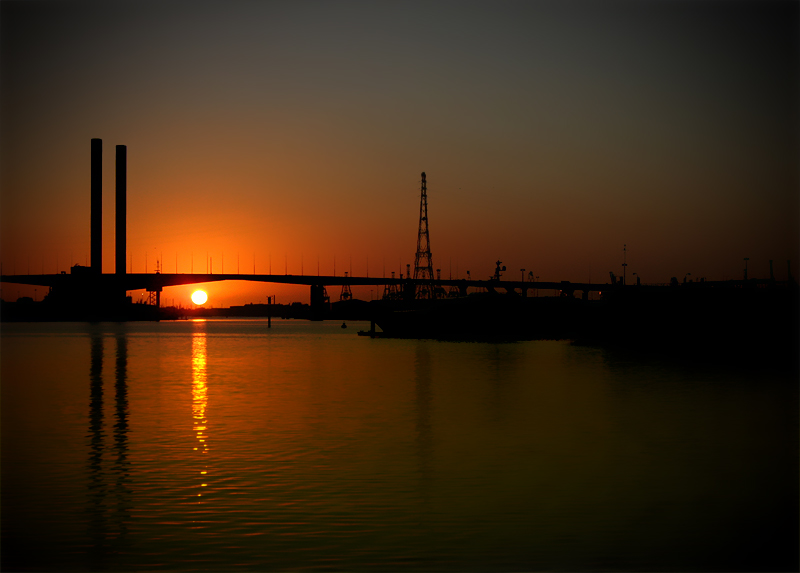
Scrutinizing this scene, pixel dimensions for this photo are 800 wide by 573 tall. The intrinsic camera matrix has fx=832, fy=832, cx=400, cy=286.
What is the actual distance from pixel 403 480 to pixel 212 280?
11606 centimetres

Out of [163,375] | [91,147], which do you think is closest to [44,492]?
[163,375]

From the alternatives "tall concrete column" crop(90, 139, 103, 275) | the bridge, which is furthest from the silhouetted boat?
"tall concrete column" crop(90, 139, 103, 275)

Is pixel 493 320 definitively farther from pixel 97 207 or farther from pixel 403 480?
pixel 97 207

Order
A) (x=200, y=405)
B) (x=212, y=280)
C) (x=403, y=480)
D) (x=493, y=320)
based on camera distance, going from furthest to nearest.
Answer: (x=212, y=280), (x=493, y=320), (x=200, y=405), (x=403, y=480)

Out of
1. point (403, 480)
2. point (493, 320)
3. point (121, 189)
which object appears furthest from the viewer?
point (121, 189)

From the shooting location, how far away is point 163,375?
3359cm

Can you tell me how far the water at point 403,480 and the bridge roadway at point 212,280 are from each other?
9657 centimetres

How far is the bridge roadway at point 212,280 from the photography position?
406 feet

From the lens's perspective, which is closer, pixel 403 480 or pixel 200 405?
pixel 403 480

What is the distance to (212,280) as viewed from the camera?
124 metres

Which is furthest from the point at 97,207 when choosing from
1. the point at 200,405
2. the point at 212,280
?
the point at 200,405

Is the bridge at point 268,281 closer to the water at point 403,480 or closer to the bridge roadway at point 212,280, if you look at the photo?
the bridge roadway at point 212,280

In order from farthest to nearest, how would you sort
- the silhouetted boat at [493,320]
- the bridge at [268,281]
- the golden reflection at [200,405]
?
the bridge at [268,281], the silhouetted boat at [493,320], the golden reflection at [200,405]

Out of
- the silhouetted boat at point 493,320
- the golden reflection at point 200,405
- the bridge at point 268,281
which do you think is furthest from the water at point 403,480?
the bridge at point 268,281
